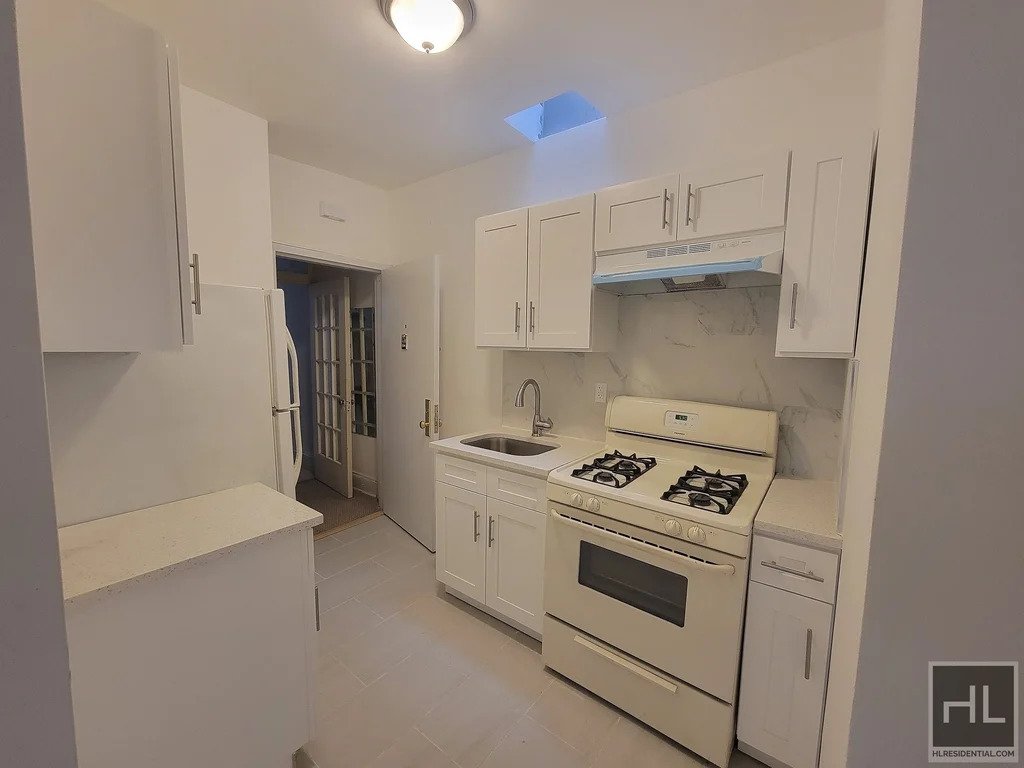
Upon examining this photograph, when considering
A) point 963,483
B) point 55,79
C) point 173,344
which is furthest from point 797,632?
point 55,79

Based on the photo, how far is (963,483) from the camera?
1.33 feet

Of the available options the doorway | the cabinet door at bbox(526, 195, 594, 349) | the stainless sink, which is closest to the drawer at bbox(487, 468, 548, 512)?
the stainless sink

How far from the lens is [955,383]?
1.31ft

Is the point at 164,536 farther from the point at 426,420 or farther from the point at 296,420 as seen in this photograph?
the point at 426,420

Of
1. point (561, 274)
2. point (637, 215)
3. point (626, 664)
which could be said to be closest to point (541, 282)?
point (561, 274)

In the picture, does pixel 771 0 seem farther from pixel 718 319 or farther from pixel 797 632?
pixel 797 632

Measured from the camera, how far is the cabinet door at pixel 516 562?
1.95 m

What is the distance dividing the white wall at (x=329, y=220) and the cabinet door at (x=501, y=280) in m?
1.28

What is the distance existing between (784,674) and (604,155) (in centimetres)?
246

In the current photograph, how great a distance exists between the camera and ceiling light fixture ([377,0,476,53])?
1475 mm

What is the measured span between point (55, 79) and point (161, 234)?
14.0 inches

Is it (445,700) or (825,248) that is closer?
(825,248)

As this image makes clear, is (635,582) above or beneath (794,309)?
beneath

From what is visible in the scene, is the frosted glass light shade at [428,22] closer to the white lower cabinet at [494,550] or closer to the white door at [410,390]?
the white door at [410,390]
